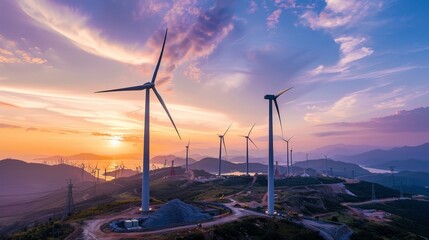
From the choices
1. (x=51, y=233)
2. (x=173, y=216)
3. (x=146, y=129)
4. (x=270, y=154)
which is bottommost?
(x=51, y=233)

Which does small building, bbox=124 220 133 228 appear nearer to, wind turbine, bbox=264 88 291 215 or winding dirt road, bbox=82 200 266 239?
winding dirt road, bbox=82 200 266 239

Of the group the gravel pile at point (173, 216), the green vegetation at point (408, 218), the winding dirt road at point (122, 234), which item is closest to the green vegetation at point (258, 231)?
the winding dirt road at point (122, 234)

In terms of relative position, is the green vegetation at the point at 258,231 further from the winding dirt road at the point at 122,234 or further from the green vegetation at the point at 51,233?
the green vegetation at the point at 51,233

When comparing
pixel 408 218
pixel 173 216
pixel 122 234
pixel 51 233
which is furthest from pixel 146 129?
pixel 408 218

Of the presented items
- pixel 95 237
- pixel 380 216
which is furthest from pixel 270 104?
pixel 380 216

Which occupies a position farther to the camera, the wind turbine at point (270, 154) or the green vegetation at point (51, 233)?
the wind turbine at point (270, 154)

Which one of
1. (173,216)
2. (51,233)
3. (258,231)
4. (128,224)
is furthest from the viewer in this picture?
(173,216)

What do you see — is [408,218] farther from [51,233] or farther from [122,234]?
[51,233]

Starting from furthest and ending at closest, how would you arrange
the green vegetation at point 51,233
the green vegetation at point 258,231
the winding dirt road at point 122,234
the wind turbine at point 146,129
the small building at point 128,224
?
1. the wind turbine at point 146,129
2. the small building at point 128,224
3. the green vegetation at point 258,231
4. the green vegetation at point 51,233
5. the winding dirt road at point 122,234

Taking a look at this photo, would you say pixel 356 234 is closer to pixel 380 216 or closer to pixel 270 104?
pixel 270 104
